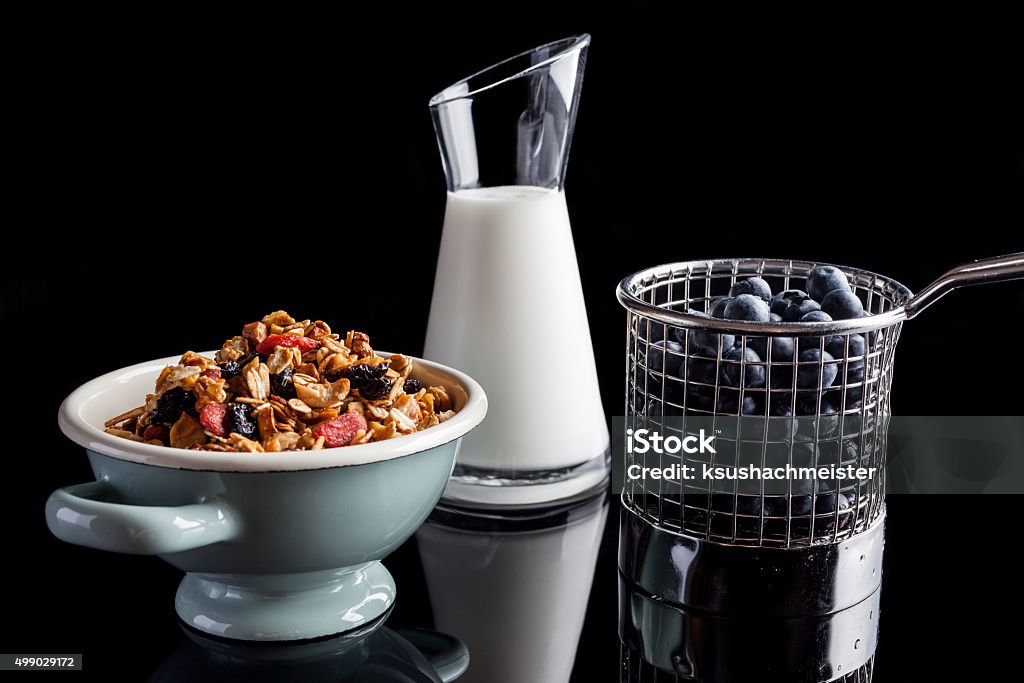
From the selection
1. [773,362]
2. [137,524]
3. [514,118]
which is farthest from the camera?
[514,118]

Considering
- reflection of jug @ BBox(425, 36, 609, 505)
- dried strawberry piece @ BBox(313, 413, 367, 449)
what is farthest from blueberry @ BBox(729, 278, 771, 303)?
dried strawberry piece @ BBox(313, 413, 367, 449)

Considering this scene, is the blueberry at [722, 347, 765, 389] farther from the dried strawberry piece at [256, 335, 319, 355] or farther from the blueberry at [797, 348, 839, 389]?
the dried strawberry piece at [256, 335, 319, 355]

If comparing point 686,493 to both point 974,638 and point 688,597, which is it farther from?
point 974,638

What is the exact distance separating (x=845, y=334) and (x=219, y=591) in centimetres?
41

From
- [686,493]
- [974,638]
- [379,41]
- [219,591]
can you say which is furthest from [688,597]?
[379,41]

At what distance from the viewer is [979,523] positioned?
980 mm

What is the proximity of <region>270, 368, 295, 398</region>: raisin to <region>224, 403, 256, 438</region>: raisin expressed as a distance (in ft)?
0.11

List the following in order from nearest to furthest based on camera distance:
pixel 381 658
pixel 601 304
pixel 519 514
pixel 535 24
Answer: pixel 381 658, pixel 519 514, pixel 535 24, pixel 601 304

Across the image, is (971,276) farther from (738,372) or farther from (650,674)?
(650,674)

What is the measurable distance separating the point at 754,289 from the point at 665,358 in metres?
0.08

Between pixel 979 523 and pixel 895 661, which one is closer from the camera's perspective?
→ pixel 895 661

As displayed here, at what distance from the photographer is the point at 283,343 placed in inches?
32.1

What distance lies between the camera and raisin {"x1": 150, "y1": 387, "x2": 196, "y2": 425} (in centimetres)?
76

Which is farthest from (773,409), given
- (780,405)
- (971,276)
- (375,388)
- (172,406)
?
(172,406)
